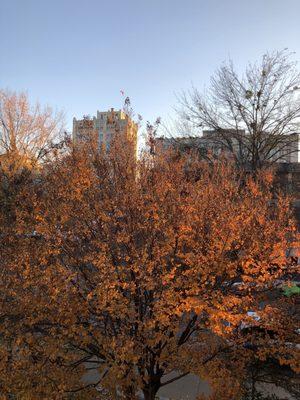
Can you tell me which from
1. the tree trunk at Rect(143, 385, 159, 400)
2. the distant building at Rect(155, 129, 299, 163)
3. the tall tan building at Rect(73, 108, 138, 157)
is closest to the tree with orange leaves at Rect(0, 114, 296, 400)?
the tree trunk at Rect(143, 385, 159, 400)

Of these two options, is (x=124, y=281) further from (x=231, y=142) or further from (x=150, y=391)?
(x=231, y=142)

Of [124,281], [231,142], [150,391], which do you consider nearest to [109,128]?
[124,281]

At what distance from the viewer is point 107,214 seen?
723 centimetres

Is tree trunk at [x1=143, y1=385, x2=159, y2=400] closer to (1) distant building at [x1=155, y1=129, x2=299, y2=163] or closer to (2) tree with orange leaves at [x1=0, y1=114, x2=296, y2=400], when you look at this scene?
(2) tree with orange leaves at [x1=0, y1=114, x2=296, y2=400]

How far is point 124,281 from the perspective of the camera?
266 inches

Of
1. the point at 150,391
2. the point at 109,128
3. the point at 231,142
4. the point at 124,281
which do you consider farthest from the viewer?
the point at 231,142

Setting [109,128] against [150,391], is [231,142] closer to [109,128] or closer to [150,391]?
[109,128]

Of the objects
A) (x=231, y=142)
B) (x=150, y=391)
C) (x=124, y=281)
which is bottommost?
(x=150, y=391)

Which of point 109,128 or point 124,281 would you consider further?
point 109,128

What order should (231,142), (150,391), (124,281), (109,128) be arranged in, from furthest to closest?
(231,142)
(109,128)
(150,391)
(124,281)

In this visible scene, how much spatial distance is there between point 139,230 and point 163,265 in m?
0.97

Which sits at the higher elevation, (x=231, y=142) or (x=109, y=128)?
(x=231, y=142)

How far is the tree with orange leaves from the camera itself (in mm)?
6086

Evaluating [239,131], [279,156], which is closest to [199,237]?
[239,131]
